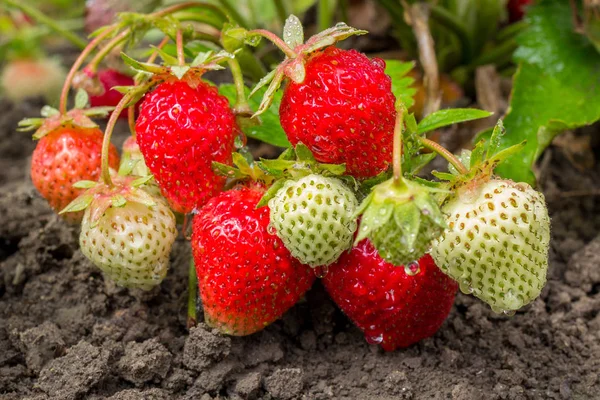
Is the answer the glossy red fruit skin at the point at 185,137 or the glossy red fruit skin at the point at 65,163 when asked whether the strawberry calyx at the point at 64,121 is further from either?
the glossy red fruit skin at the point at 185,137

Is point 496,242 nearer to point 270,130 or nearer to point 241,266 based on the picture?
point 241,266

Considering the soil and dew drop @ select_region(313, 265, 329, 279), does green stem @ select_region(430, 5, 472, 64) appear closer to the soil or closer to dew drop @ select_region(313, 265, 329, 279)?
the soil

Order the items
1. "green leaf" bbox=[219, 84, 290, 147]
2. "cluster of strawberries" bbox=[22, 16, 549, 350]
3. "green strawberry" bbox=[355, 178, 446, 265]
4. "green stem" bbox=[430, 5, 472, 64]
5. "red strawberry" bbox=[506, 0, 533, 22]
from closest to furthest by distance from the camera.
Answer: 1. "green strawberry" bbox=[355, 178, 446, 265]
2. "cluster of strawberries" bbox=[22, 16, 549, 350]
3. "green leaf" bbox=[219, 84, 290, 147]
4. "green stem" bbox=[430, 5, 472, 64]
5. "red strawberry" bbox=[506, 0, 533, 22]

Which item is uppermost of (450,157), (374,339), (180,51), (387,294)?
(180,51)

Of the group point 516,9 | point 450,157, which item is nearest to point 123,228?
point 450,157

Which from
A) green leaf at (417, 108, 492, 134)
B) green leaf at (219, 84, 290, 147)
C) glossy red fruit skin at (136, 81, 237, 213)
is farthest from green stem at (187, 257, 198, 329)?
green leaf at (417, 108, 492, 134)

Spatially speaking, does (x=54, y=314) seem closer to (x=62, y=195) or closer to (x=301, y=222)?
(x=62, y=195)
